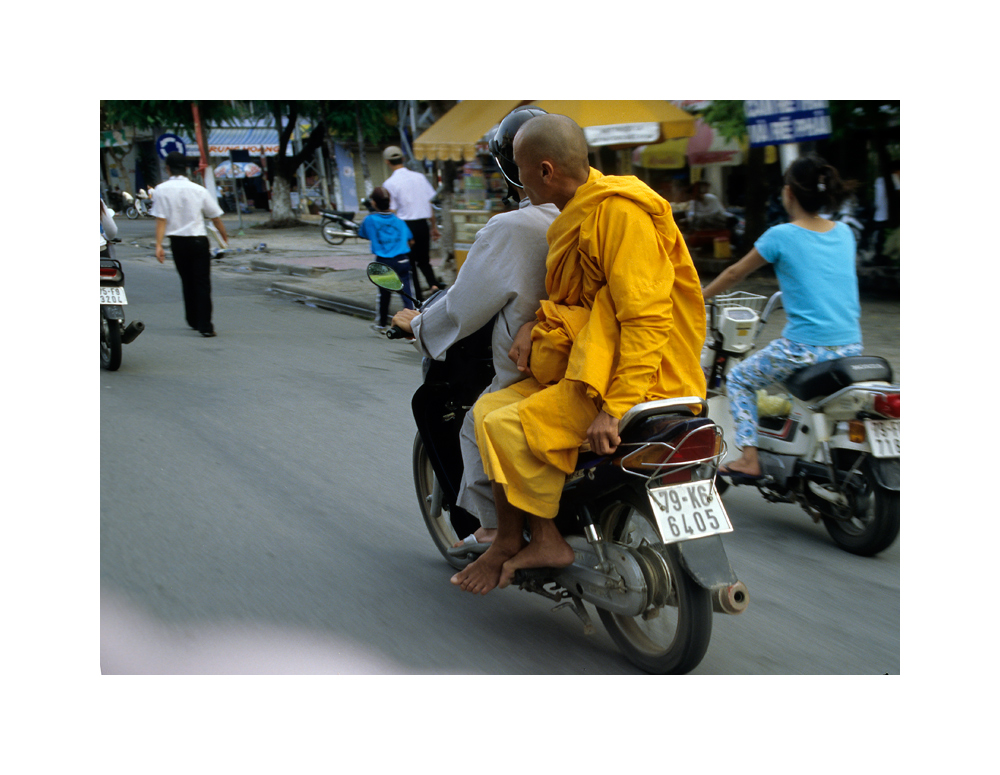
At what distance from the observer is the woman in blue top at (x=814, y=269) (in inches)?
153

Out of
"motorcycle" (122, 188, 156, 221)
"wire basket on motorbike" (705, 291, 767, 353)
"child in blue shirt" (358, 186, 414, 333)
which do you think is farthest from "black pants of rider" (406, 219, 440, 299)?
"wire basket on motorbike" (705, 291, 767, 353)

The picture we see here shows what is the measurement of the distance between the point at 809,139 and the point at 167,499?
3961 mm

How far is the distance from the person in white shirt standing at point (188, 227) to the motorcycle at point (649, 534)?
5550 mm

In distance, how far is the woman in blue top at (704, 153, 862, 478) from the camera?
3.88 metres

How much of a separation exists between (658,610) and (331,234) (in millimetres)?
16002

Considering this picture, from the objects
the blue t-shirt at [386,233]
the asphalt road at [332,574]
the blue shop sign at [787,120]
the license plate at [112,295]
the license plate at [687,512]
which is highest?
the blue shop sign at [787,120]

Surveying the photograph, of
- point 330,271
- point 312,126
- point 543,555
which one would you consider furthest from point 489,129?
point 312,126

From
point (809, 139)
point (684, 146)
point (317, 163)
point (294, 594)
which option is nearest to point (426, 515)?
point (294, 594)

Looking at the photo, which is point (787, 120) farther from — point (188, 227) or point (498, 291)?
point (188, 227)

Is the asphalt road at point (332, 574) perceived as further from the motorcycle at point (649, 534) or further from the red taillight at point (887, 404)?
the red taillight at point (887, 404)

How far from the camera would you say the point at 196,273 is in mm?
8406

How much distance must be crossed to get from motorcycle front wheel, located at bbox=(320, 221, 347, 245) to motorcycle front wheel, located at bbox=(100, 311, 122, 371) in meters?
10.9

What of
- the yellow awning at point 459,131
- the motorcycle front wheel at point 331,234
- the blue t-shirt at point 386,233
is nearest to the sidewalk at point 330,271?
the motorcycle front wheel at point 331,234

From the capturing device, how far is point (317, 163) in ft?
79.2
